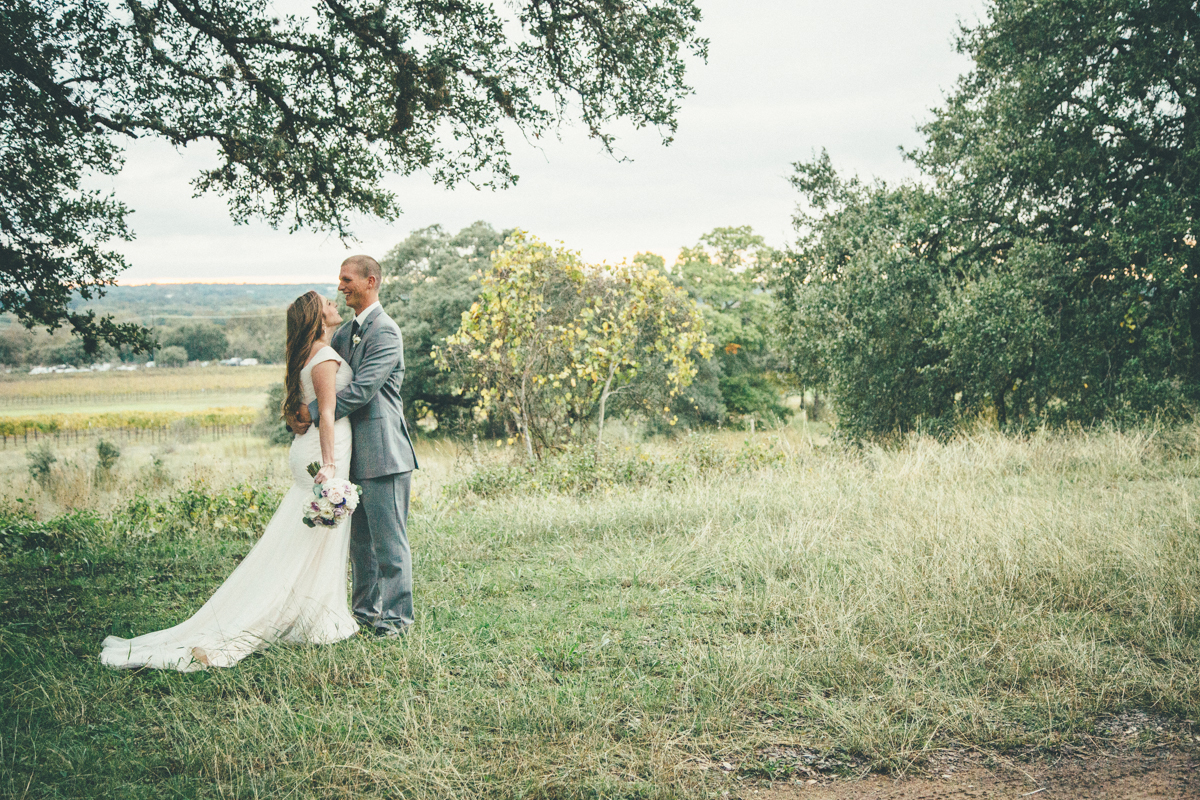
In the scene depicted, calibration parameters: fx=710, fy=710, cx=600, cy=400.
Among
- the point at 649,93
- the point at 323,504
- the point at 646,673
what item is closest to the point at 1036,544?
the point at 646,673

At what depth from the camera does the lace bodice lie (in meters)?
4.38

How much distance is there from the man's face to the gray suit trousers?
46.0 inches

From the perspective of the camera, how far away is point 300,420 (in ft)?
14.8

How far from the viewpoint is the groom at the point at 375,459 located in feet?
14.7

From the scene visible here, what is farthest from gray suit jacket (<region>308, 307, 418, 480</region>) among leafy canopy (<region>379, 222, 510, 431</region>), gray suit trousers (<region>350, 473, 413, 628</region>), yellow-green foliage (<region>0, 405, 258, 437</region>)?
leafy canopy (<region>379, 222, 510, 431</region>)

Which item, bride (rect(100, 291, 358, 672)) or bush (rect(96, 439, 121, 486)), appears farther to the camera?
bush (rect(96, 439, 121, 486))

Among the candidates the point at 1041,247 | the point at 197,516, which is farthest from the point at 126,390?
the point at 1041,247

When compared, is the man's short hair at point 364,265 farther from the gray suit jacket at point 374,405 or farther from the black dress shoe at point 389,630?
the black dress shoe at point 389,630

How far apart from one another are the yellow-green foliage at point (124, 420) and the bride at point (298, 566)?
1634cm

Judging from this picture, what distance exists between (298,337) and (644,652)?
2.82 meters

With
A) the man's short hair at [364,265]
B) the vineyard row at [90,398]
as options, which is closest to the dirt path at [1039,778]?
the man's short hair at [364,265]

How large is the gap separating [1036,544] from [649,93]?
5.92 metres

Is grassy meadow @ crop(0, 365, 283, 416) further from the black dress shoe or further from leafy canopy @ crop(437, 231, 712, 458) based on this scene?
the black dress shoe

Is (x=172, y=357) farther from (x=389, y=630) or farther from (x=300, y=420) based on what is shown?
(x=389, y=630)
